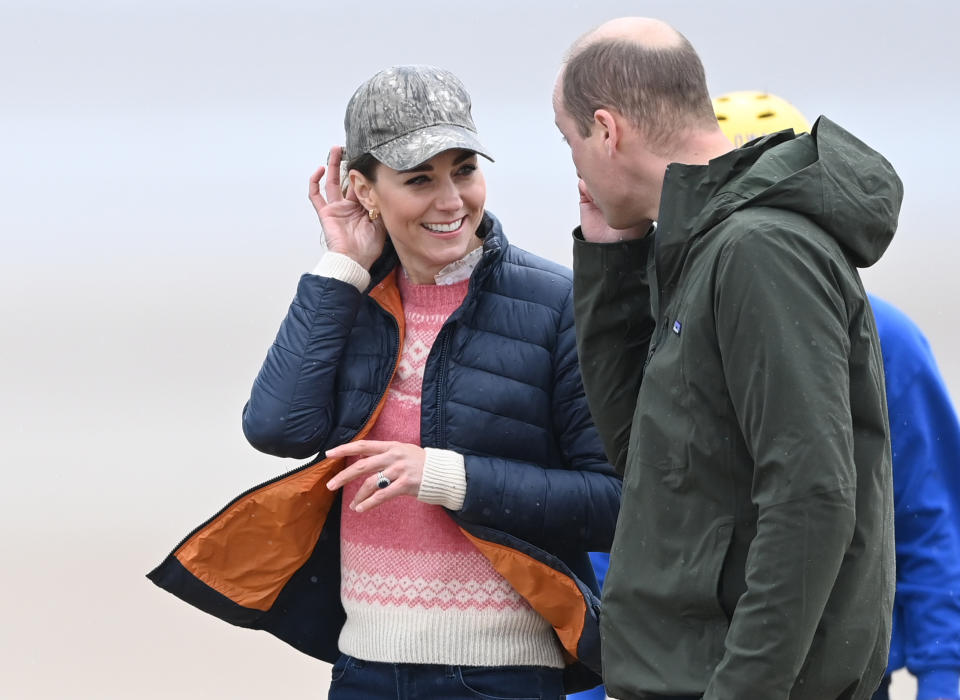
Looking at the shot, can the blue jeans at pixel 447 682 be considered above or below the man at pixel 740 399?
below

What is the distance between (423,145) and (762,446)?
1003mm

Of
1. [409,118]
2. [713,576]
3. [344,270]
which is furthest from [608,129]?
[344,270]

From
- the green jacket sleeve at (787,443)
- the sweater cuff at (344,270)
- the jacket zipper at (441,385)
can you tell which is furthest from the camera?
the sweater cuff at (344,270)

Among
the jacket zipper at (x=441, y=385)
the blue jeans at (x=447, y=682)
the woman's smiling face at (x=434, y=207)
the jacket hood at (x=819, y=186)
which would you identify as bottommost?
the blue jeans at (x=447, y=682)

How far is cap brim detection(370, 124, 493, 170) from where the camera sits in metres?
2.32

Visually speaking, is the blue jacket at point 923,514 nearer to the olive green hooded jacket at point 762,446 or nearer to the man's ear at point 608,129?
the olive green hooded jacket at point 762,446

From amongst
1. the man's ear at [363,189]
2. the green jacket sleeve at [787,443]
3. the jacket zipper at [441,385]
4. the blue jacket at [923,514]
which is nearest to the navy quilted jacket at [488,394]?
the jacket zipper at [441,385]

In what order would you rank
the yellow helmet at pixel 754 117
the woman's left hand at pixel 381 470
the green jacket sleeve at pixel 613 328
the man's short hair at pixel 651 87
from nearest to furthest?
1. the man's short hair at pixel 651 87
2. the green jacket sleeve at pixel 613 328
3. the woman's left hand at pixel 381 470
4. the yellow helmet at pixel 754 117

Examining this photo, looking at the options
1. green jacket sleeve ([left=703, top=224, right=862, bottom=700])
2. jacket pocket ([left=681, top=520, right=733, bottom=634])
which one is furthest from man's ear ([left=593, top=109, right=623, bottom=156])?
jacket pocket ([left=681, top=520, right=733, bottom=634])

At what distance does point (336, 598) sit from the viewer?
2.50m

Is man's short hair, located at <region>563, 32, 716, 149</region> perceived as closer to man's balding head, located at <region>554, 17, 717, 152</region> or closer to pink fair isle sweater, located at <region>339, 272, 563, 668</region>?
man's balding head, located at <region>554, 17, 717, 152</region>

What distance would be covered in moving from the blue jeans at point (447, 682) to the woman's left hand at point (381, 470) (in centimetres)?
28

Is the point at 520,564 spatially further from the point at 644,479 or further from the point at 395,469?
the point at 644,479

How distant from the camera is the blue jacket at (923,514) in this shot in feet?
7.03
